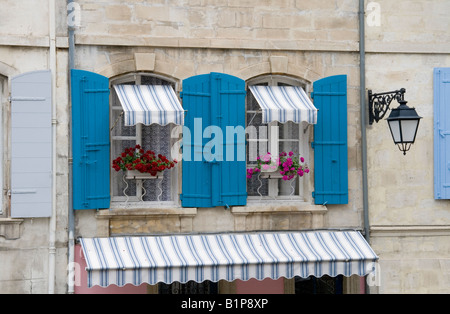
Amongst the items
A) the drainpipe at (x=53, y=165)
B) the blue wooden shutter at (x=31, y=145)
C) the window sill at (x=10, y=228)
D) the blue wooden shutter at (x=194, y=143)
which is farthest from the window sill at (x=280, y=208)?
the window sill at (x=10, y=228)

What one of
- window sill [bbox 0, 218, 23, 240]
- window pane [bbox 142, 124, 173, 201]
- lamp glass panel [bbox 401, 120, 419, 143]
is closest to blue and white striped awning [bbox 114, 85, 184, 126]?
window pane [bbox 142, 124, 173, 201]

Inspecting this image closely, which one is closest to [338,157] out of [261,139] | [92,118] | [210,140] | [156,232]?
[261,139]

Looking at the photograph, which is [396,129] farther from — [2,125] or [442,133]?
[2,125]

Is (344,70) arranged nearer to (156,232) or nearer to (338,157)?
(338,157)

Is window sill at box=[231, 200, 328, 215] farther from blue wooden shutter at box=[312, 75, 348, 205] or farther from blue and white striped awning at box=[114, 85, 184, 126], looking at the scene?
blue and white striped awning at box=[114, 85, 184, 126]

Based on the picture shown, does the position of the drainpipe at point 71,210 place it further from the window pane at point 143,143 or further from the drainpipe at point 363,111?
the drainpipe at point 363,111

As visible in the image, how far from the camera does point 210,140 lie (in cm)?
939

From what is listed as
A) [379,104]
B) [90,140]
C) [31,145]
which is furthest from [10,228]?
[379,104]

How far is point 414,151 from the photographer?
32.6ft

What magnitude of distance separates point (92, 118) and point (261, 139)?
2.06 meters

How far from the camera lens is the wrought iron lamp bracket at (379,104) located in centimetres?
952

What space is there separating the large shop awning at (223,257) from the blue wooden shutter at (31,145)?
766mm

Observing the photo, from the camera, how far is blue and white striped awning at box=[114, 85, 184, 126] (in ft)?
Result: 28.6

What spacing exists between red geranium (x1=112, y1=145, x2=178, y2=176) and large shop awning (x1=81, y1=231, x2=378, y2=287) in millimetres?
797
